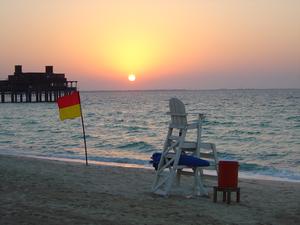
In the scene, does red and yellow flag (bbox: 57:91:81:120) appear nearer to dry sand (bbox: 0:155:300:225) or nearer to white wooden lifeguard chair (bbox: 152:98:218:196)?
dry sand (bbox: 0:155:300:225)

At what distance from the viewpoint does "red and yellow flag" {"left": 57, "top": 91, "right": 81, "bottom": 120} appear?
1296 centimetres

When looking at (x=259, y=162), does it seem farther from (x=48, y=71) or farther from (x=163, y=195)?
(x=48, y=71)

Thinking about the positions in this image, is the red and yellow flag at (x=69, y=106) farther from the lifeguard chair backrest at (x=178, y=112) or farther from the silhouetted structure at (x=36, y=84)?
the silhouetted structure at (x=36, y=84)

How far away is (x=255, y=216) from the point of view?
741cm

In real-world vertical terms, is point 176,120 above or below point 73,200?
above

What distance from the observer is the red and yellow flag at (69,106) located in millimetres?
12961

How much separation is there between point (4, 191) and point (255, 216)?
13.9 ft

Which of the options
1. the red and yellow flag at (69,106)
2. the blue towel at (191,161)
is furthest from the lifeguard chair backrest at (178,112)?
the red and yellow flag at (69,106)

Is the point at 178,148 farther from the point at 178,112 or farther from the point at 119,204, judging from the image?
the point at 119,204

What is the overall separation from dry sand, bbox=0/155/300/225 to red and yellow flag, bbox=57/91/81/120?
2.29 m

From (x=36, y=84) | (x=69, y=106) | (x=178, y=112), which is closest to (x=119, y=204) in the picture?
(x=178, y=112)

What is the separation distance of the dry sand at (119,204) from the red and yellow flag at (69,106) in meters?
2.29

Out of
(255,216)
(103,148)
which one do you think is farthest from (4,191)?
(103,148)

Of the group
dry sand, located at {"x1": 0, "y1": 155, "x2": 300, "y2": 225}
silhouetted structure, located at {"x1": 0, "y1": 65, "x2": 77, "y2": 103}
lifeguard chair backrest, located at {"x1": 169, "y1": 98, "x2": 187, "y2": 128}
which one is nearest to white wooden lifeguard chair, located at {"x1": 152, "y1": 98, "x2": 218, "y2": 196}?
lifeguard chair backrest, located at {"x1": 169, "y1": 98, "x2": 187, "y2": 128}
